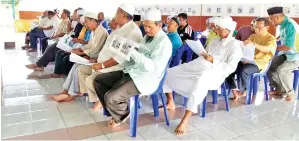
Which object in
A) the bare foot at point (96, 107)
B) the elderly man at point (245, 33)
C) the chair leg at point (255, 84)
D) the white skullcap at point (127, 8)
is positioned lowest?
the bare foot at point (96, 107)

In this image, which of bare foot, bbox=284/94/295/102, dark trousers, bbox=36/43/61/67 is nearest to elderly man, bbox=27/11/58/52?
dark trousers, bbox=36/43/61/67

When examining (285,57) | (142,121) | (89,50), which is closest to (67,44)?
(89,50)

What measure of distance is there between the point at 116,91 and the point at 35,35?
531 centimetres

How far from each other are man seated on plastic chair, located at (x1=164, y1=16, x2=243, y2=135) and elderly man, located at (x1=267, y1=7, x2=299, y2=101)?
3.45ft

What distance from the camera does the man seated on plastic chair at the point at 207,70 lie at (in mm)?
2436

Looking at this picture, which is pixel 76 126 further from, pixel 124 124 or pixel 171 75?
pixel 171 75

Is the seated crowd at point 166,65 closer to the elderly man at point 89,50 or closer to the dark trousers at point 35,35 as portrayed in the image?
the elderly man at point 89,50

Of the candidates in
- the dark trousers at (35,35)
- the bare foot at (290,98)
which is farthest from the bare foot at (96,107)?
the dark trousers at (35,35)

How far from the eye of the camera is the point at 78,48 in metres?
3.49

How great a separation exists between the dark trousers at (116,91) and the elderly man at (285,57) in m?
2.12

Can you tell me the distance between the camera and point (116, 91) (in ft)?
7.34

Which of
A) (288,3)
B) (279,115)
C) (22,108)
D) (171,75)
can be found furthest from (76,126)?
(288,3)

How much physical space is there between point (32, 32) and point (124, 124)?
17.4 feet

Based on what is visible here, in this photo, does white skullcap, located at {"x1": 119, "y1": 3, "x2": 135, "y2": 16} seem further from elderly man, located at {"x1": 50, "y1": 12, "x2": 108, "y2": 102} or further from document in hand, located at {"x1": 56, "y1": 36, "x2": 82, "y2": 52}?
document in hand, located at {"x1": 56, "y1": 36, "x2": 82, "y2": 52}
